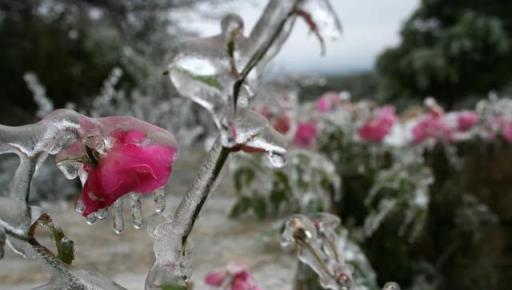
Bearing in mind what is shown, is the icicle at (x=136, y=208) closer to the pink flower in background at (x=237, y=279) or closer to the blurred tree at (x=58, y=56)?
the pink flower in background at (x=237, y=279)

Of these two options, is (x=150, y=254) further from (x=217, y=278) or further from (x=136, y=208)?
(x=136, y=208)

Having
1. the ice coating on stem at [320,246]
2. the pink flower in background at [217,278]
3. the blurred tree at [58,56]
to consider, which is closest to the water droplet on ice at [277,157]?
the ice coating on stem at [320,246]

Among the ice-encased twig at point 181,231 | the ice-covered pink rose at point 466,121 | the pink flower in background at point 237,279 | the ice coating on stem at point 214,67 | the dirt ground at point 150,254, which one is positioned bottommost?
the ice-encased twig at point 181,231

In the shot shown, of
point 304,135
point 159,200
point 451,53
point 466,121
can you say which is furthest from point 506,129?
point 451,53

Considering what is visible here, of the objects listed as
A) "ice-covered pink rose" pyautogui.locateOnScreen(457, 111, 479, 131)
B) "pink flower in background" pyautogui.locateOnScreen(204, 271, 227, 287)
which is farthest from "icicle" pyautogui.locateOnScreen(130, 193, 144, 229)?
"ice-covered pink rose" pyautogui.locateOnScreen(457, 111, 479, 131)

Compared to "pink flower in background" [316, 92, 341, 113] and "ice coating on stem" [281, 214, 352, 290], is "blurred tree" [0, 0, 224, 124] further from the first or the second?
"ice coating on stem" [281, 214, 352, 290]

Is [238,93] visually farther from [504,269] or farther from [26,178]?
[504,269]

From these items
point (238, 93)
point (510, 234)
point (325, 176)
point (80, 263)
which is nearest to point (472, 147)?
point (510, 234)
